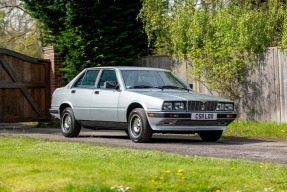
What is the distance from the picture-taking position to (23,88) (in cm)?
2245

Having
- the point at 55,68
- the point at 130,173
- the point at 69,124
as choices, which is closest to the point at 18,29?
the point at 55,68

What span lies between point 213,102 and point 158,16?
7725 millimetres

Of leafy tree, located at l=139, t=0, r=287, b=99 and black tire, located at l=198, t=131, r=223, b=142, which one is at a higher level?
leafy tree, located at l=139, t=0, r=287, b=99

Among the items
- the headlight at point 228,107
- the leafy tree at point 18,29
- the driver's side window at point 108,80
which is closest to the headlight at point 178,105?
the headlight at point 228,107

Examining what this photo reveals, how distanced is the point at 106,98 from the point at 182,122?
2.07 meters

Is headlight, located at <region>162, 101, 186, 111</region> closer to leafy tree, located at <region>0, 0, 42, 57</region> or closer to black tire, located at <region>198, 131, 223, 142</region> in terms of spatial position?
black tire, located at <region>198, 131, 223, 142</region>

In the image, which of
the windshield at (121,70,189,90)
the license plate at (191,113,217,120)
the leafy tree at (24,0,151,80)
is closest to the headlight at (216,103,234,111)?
the license plate at (191,113,217,120)

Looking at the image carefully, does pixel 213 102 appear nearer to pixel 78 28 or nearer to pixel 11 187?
pixel 11 187

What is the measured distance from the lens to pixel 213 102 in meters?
14.3

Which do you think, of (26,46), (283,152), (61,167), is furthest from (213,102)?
(26,46)

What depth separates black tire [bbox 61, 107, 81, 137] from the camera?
53.3 feet

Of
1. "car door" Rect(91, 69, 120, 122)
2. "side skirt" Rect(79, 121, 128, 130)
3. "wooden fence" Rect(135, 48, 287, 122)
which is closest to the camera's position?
"side skirt" Rect(79, 121, 128, 130)

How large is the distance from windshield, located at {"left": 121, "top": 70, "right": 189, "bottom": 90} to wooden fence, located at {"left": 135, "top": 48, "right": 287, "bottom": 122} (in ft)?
12.0

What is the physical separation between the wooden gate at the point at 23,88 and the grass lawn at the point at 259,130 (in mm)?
7156
